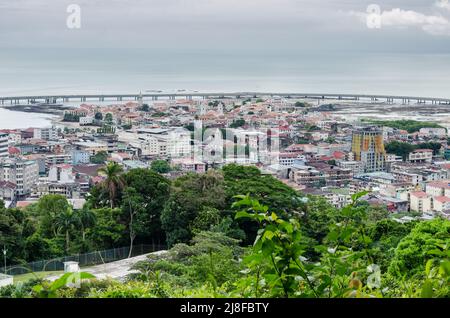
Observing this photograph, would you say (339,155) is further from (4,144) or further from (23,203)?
(4,144)

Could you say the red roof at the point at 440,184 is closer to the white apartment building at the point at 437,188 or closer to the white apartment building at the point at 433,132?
the white apartment building at the point at 437,188

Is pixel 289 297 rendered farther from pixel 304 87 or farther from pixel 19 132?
pixel 19 132

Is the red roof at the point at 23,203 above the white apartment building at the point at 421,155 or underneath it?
underneath

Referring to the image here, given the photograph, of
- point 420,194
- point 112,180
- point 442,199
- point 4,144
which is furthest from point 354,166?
point 4,144

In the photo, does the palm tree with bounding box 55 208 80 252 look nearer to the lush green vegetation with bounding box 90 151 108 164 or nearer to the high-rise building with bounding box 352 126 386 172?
the lush green vegetation with bounding box 90 151 108 164

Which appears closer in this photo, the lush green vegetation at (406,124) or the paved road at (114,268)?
the paved road at (114,268)

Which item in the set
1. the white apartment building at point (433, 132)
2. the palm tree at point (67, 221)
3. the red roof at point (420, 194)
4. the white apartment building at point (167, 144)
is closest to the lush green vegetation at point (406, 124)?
the white apartment building at point (433, 132)

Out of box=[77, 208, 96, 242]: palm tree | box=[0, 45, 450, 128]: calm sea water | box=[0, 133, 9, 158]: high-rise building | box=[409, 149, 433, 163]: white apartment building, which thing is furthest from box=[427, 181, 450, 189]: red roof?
box=[0, 133, 9, 158]: high-rise building
